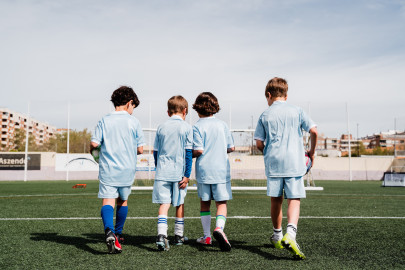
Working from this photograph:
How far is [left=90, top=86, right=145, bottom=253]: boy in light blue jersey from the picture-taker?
144 inches

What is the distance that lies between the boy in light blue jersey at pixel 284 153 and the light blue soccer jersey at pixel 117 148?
4.41 ft

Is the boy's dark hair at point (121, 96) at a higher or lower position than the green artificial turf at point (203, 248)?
higher

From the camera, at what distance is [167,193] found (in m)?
3.86

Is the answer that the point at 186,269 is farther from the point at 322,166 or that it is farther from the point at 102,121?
the point at 322,166

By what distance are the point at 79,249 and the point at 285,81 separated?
2.73m

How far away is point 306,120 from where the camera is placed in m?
3.57

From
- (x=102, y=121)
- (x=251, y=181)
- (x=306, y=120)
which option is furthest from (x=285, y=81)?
(x=251, y=181)

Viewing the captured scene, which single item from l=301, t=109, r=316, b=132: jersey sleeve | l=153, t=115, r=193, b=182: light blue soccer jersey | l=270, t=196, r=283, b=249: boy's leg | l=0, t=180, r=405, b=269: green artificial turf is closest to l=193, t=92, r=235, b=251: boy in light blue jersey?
l=153, t=115, r=193, b=182: light blue soccer jersey

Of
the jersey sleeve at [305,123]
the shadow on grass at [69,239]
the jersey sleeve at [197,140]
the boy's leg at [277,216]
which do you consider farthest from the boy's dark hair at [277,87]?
the shadow on grass at [69,239]

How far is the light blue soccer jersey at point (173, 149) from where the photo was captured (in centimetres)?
387

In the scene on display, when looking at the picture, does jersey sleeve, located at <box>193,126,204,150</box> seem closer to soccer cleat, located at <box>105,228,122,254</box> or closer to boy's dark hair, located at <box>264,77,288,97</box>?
boy's dark hair, located at <box>264,77,288,97</box>

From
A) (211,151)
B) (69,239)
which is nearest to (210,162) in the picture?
(211,151)

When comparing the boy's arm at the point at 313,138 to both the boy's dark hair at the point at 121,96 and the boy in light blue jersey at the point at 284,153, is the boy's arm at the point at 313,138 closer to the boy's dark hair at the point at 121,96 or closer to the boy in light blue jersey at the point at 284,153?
the boy in light blue jersey at the point at 284,153

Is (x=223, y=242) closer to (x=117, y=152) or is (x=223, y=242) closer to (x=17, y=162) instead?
(x=117, y=152)
